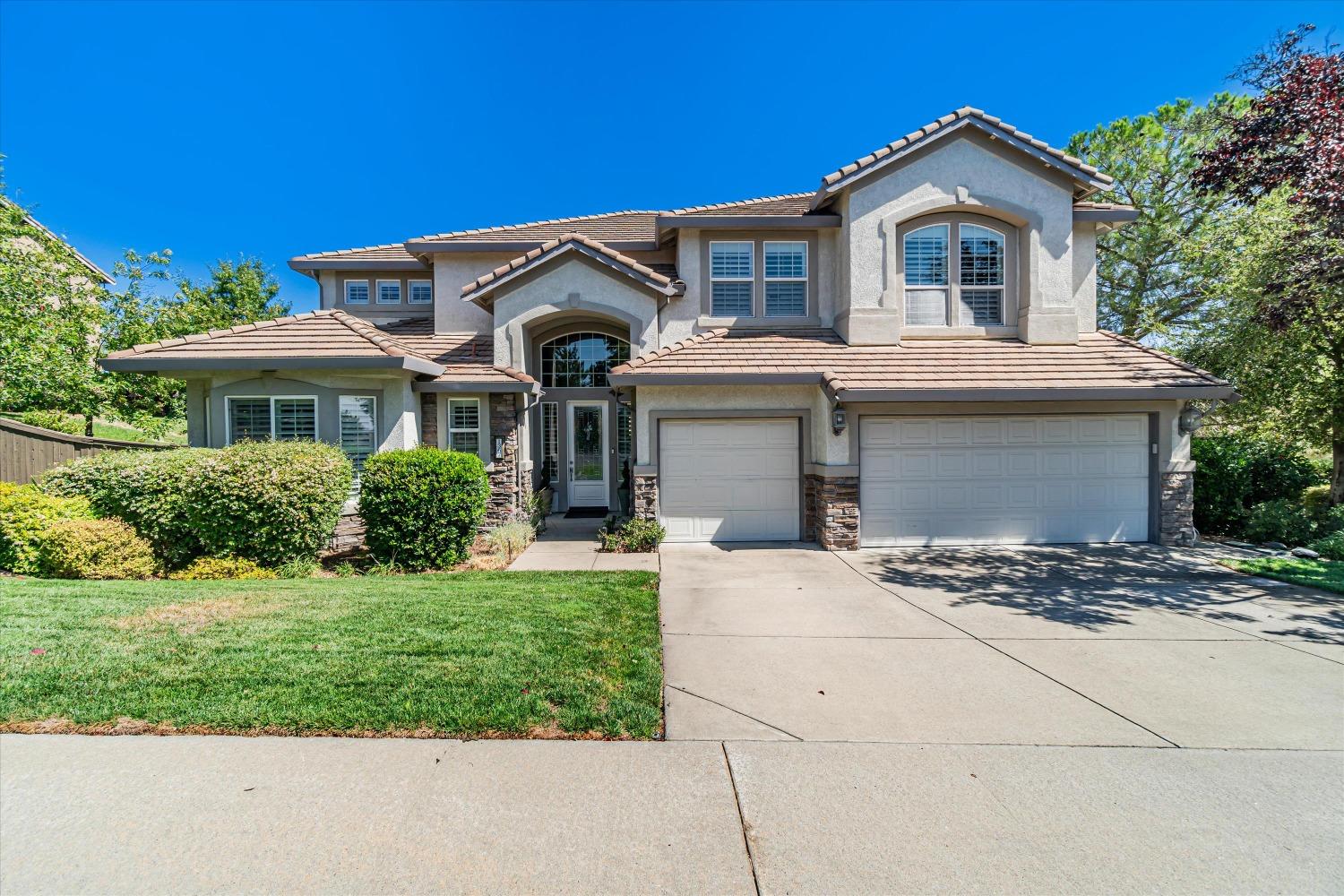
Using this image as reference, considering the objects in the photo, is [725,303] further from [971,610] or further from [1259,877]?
[1259,877]

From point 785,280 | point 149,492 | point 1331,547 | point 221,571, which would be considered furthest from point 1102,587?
point 149,492

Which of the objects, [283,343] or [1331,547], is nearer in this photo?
[1331,547]

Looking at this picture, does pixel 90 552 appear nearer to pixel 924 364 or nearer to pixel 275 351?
pixel 275 351

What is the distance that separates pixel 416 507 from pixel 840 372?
7403 millimetres

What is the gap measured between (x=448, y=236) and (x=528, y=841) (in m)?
13.9

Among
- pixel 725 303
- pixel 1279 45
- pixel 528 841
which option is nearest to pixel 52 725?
pixel 528 841

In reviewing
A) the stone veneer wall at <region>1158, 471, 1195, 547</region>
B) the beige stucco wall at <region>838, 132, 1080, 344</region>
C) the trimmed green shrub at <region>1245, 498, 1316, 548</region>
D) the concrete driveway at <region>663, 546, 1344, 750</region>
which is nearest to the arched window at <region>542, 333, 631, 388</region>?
the beige stucco wall at <region>838, 132, 1080, 344</region>

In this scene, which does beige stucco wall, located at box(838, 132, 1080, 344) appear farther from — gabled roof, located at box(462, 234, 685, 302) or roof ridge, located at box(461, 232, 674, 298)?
roof ridge, located at box(461, 232, 674, 298)

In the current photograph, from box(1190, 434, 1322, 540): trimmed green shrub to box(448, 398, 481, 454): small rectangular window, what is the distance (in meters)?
14.5

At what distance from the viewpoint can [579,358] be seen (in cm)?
1445

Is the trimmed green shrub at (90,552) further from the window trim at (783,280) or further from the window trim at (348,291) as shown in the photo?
the window trim at (783,280)

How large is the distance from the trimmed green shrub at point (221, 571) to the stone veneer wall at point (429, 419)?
159 inches

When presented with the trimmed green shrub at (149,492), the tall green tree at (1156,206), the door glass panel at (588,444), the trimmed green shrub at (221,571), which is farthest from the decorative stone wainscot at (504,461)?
the tall green tree at (1156,206)

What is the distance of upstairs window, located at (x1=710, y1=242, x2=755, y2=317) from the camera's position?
12438mm
